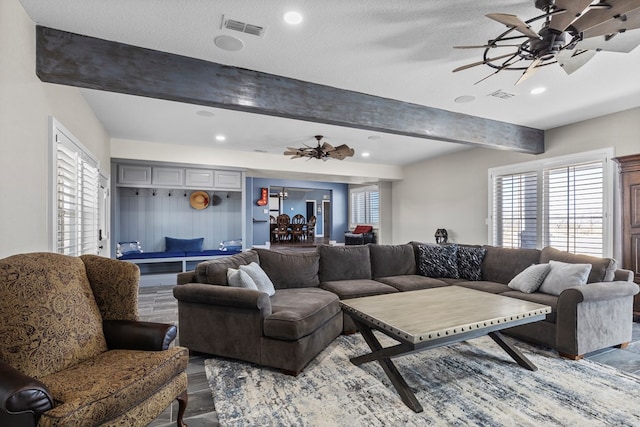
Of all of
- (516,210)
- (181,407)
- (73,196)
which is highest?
(73,196)

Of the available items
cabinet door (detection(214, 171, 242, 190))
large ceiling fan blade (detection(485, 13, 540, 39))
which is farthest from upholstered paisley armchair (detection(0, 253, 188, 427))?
cabinet door (detection(214, 171, 242, 190))

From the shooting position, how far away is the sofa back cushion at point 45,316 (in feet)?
5.10

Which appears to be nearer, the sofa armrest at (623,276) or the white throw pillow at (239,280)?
the white throw pillow at (239,280)

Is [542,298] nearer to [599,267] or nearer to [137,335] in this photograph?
[599,267]

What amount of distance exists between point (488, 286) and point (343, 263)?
68.1 inches

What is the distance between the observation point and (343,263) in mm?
4164

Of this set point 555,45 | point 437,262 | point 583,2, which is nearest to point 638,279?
point 437,262

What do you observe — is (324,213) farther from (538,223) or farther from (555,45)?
(555,45)

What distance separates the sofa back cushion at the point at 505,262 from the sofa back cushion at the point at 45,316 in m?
4.19

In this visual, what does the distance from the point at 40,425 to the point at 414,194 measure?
25.2 ft

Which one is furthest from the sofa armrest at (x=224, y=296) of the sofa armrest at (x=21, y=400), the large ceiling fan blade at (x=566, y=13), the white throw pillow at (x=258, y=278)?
the large ceiling fan blade at (x=566, y=13)

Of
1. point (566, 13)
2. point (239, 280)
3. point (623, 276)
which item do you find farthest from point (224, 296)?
point (623, 276)

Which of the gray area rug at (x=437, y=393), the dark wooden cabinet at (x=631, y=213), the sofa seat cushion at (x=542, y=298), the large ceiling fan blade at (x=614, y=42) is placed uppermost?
the large ceiling fan blade at (x=614, y=42)

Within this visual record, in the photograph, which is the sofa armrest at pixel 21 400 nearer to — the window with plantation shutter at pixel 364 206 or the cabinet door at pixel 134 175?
the cabinet door at pixel 134 175
